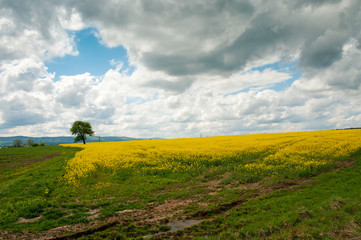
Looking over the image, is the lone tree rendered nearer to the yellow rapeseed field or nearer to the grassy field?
the yellow rapeseed field

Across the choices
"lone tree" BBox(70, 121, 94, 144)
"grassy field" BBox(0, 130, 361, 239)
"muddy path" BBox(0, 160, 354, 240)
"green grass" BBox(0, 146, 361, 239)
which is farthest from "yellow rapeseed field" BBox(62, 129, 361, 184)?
"lone tree" BBox(70, 121, 94, 144)

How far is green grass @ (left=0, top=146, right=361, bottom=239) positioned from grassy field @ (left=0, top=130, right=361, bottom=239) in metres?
0.05

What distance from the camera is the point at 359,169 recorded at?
18922mm

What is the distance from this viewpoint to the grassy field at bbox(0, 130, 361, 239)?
902 centimetres

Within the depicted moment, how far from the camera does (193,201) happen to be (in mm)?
13711

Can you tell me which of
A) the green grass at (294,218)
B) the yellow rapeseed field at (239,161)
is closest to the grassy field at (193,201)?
the green grass at (294,218)

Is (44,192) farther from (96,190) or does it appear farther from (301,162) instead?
(301,162)

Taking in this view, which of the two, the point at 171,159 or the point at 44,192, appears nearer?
the point at 44,192

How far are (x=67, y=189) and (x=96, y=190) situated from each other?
2774 millimetres

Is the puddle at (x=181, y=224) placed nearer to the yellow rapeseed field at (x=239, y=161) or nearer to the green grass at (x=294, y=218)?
the green grass at (x=294, y=218)

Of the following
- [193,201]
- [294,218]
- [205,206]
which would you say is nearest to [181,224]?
[205,206]

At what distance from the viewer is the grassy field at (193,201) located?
355 inches

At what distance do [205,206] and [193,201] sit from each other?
1.43 meters

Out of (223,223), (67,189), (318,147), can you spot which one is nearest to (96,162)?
(67,189)
